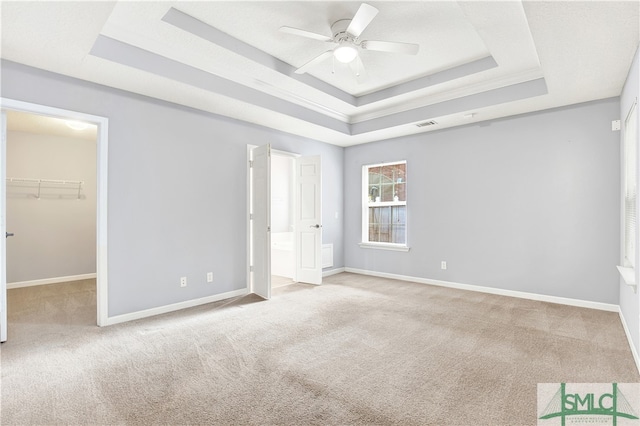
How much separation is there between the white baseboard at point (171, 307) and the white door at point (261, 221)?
0.37 m

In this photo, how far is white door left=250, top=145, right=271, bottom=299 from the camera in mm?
4387

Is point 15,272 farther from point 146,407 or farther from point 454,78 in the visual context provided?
point 454,78

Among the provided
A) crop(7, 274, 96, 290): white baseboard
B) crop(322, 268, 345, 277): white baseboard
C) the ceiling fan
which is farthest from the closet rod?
the ceiling fan

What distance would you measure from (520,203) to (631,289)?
5.78 feet

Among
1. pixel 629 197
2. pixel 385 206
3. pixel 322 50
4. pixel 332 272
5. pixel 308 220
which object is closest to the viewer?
pixel 629 197

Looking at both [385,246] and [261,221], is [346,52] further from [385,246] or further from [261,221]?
[385,246]

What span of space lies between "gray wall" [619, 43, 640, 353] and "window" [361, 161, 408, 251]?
9.22 ft

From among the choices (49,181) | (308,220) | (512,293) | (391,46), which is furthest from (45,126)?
(512,293)

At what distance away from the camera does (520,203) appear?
4.45 meters

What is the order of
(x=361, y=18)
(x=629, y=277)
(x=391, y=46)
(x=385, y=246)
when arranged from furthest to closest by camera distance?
1. (x=385, y=246)
2. (x=391, y=46)
3. (x=629, y=277)
4. (x=361, y=18)

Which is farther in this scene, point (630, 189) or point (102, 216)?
point (102, 216)

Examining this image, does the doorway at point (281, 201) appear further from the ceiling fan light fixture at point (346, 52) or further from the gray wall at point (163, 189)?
the ceiling fan light fixture at point (346, 52)

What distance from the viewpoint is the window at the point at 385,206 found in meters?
5.75

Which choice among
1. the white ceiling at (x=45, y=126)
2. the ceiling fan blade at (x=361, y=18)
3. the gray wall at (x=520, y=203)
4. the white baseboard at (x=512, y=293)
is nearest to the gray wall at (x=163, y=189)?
the white ceiling at (x=45, y=126)
